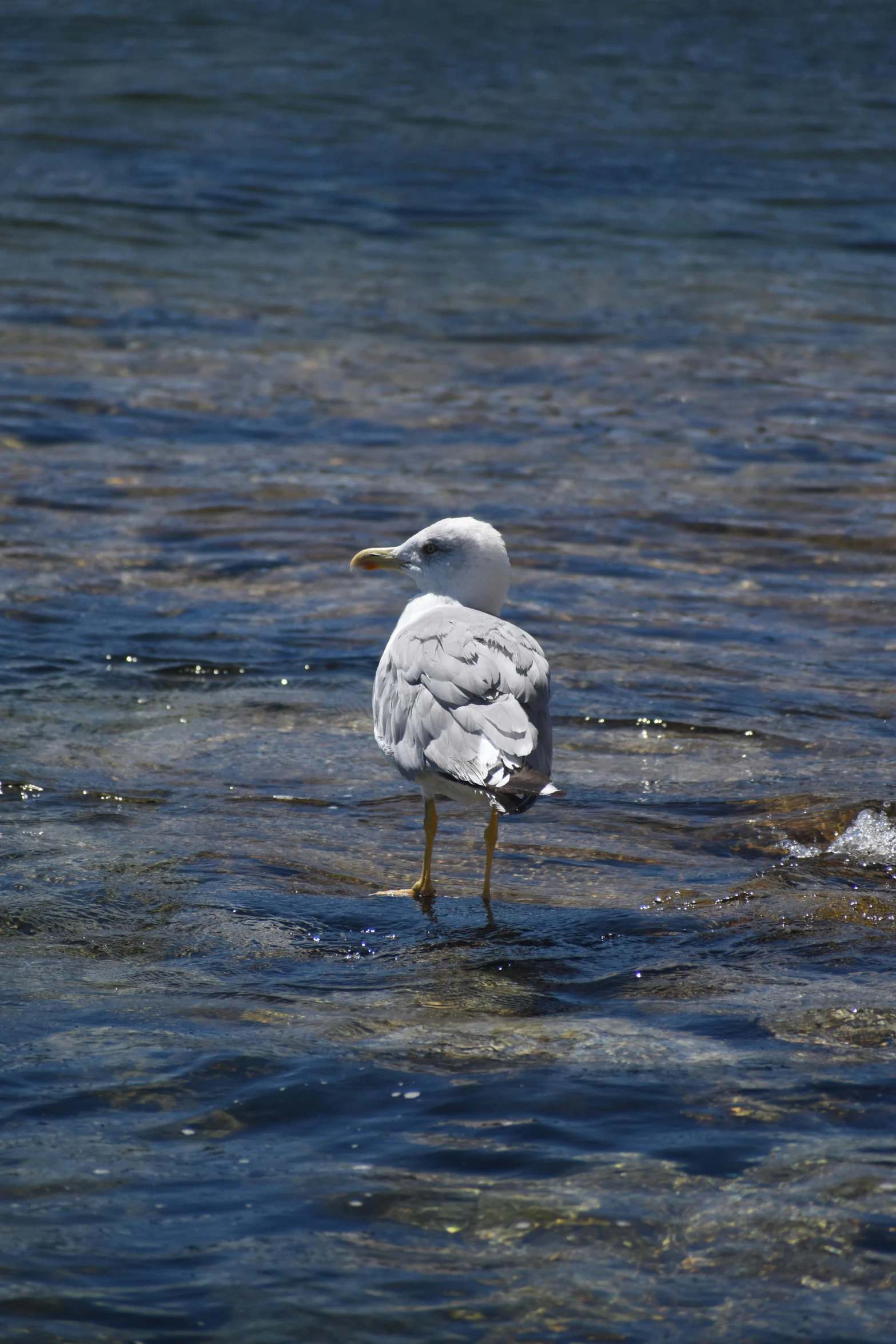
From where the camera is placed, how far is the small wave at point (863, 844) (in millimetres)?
5488

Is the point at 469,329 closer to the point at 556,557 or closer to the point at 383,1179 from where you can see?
the point at 556,557

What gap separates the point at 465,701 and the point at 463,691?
41mm

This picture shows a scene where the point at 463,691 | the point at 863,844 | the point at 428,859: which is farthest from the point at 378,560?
the point at 863,844

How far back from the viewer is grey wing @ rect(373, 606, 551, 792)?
15.5ft

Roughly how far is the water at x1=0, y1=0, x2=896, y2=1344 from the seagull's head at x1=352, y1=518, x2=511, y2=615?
2.94 feet

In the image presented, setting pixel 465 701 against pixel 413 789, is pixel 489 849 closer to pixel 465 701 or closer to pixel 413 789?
pixel 465 701

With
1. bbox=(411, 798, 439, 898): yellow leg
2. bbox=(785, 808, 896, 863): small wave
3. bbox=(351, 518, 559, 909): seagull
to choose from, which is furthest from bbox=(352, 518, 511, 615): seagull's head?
bbox=(785, 808, 896, 863): small wave

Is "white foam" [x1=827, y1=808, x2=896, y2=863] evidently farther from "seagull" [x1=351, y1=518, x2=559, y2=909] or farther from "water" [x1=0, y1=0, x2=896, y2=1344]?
"seagull" [x1=351, y1=518, x2=559, y2=909]

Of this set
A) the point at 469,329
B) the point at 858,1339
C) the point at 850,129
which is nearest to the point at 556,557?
the point at 469,329

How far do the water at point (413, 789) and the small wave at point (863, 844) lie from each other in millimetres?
24

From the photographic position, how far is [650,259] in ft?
53.5

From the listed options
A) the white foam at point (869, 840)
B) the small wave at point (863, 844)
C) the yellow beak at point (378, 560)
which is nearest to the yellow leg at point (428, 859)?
the yellow beak at point (378, 560)

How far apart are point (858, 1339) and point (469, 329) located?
38.8 ft

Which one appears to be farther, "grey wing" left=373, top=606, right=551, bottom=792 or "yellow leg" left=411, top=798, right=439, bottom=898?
"yellow leg" left=411, top=798, right=439, bottom=898
